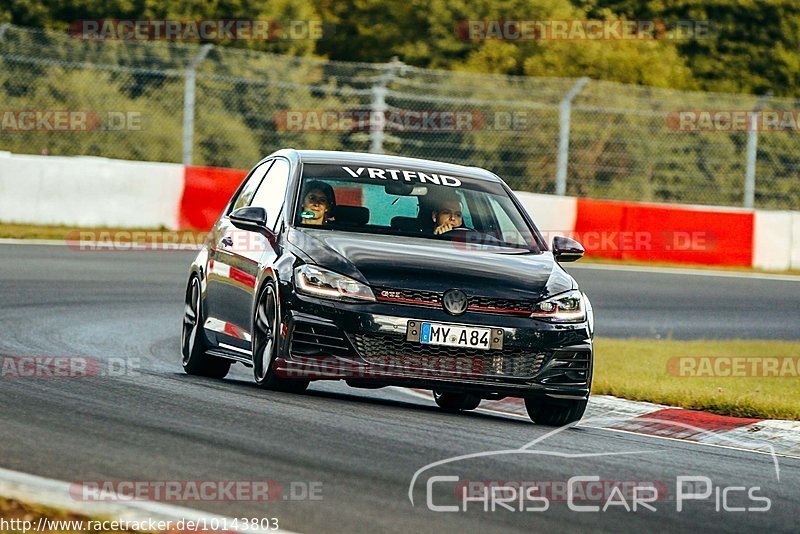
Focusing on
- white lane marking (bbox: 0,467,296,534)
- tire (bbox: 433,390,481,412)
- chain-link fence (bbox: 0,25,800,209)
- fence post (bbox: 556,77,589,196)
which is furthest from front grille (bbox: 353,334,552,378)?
fence post (bbox: 556,77,589,196)

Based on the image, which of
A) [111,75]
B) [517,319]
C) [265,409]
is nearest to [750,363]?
[517,319]

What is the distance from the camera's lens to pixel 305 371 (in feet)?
28.0

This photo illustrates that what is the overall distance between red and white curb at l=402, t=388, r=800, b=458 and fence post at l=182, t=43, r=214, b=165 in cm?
1388

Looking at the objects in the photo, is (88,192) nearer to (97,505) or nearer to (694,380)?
(694,380)

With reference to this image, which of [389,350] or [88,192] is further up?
[389,350]


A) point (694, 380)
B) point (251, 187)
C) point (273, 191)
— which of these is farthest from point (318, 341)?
point (694, 380)

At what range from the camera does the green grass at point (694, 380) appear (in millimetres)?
10469

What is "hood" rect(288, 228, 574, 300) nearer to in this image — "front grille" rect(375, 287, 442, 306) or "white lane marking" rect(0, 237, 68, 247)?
"front grille" rect(375, 287, 442, 306)

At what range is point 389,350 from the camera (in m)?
8.46

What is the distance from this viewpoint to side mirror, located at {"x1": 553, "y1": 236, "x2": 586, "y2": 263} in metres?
9.63

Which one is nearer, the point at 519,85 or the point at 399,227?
the point at 399,227

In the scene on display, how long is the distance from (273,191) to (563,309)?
215cm

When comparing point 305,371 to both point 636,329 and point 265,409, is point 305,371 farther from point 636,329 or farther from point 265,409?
point 636,329

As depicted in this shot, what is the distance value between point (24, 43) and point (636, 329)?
449 inches
